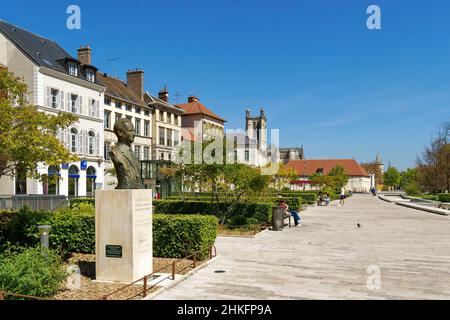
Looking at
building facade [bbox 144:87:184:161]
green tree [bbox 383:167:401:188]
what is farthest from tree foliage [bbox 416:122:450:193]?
green tree [bbox 383:167:401:188]

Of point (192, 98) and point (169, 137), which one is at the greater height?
point (192, 98)

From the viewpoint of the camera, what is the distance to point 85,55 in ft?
137

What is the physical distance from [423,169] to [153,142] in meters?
37.0

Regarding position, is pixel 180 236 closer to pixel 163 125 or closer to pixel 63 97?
pixel 63 97

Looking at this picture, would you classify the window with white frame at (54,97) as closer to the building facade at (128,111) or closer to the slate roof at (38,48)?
the slate roof at (38,48)

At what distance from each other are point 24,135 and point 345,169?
95.8m

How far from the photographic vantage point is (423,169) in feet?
176

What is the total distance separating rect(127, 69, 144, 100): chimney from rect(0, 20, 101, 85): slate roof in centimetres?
1079

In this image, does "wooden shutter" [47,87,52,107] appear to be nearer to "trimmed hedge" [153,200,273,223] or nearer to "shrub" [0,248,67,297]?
"trimmed hedge" [153,200,273,223]

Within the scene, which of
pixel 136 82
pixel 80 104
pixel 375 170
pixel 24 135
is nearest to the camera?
pixel 24 135

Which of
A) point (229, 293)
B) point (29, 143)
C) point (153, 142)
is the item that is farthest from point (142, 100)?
point (229, 293)

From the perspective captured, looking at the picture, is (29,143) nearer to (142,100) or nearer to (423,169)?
(142,100)

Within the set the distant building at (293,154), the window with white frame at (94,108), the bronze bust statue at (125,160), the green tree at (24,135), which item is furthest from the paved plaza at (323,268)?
the distant building at (293,154)

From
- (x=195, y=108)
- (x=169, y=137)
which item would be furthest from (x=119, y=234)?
(x=195, y=108)
